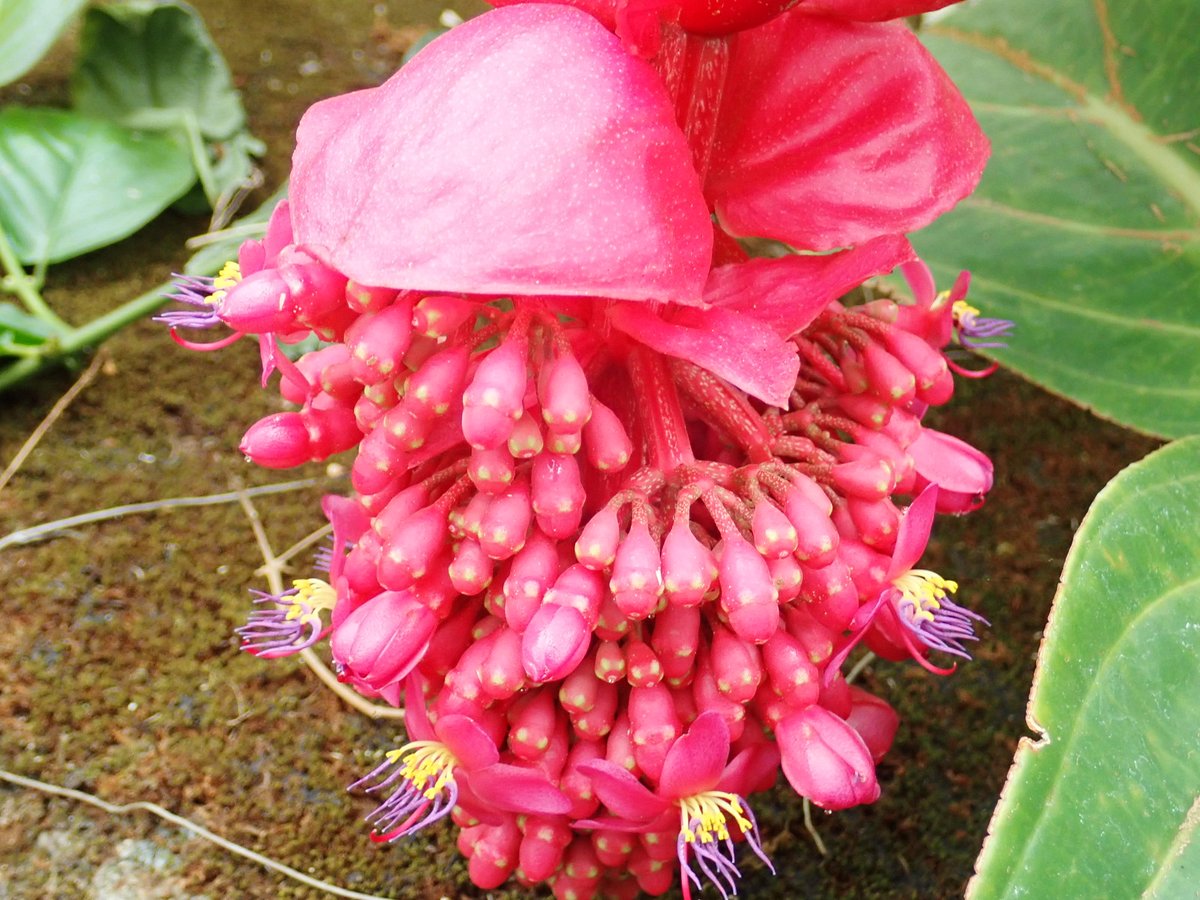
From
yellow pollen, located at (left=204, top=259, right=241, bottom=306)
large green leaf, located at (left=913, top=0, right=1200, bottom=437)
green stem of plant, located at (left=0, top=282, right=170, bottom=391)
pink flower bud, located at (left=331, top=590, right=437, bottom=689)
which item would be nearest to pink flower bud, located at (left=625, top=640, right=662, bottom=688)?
pink flower bud, located at (left=331, top=590, right=437, bottom=689)

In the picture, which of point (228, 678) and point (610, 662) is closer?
point (610, 662)

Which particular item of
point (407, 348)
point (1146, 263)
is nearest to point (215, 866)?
point (407, 348)

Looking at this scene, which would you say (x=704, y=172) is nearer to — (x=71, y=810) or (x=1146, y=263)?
(x=1146, y=263)

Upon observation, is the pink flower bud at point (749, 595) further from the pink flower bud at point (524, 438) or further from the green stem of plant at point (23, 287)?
the green stem of plant at point (23, 287)

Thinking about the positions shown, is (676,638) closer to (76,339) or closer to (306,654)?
(306,654)

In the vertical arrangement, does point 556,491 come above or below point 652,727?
above

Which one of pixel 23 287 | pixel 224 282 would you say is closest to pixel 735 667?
pixel 224 282
